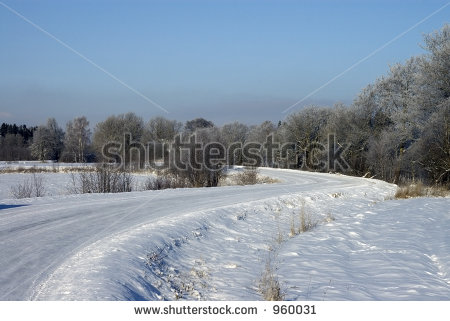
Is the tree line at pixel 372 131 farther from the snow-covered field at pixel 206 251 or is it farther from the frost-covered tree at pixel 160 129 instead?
the snow-covered field at pixel 206 251

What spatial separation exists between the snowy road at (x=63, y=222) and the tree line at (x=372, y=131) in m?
7.51

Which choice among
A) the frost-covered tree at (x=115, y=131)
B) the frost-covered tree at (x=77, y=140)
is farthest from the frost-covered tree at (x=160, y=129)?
the frost-covered tree at (x=77, y=140)

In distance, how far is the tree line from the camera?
30859 millimetres

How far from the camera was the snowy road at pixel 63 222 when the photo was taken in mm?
7180

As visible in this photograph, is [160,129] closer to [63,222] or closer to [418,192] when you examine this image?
[418,192]

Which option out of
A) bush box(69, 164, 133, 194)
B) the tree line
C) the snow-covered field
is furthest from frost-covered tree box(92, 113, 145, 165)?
the snow-covered field

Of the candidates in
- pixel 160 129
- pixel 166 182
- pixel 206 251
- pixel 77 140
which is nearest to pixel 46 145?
pixel 77 140

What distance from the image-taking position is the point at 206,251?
11062 mm

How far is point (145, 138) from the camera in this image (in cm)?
8381
